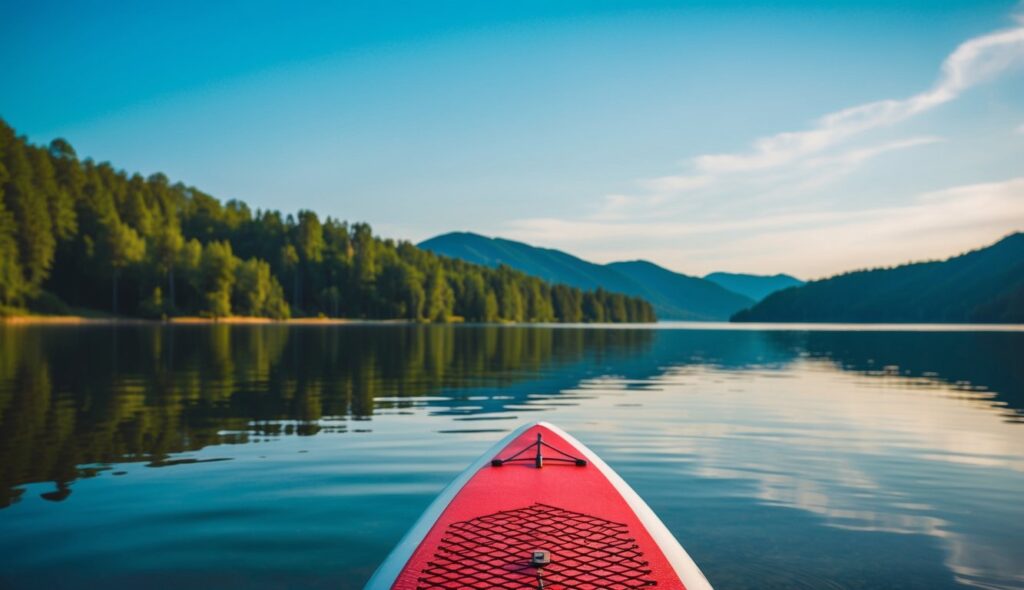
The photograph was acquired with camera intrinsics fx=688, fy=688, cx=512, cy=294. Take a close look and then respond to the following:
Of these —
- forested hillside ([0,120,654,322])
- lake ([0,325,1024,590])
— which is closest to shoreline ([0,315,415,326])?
forested hillside ([0,120,654,322])

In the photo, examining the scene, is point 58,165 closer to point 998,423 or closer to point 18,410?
point 18,410

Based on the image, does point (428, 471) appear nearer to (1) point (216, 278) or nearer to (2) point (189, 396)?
(2) point (189, 396)

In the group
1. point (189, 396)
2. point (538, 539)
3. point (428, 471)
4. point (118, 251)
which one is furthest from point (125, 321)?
point (538, 539)

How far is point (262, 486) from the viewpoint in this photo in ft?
38.8

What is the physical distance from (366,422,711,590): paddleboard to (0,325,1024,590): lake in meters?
1.51

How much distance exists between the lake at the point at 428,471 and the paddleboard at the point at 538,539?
151cm

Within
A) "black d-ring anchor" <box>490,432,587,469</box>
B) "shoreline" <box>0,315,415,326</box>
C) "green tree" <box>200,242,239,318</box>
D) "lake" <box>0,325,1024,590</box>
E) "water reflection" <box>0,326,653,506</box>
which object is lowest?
"lake" <box>0,325,1024,590</box>

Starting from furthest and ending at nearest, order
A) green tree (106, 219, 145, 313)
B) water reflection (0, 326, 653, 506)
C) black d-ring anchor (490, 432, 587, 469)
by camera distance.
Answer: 1. green tree (106, 219, 145, 313)
2. water reflection (0, 326, 653, 506)
3. black d-ring anchor (490, 432, 587, 469)

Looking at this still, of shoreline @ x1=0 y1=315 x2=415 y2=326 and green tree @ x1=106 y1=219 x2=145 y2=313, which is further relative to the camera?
green tree @ x1=106 y1=219 x2=145 y2=313

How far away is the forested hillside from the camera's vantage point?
11194 centimetres

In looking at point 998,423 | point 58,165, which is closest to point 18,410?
point 998,423

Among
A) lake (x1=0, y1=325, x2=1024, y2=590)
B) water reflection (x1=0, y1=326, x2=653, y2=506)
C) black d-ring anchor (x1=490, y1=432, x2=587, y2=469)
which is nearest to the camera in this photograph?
lake (x1=0, y1=325, x2=1024, y2=590)

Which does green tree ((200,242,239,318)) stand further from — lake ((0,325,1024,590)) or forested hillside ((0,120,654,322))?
lake ((0,325,1024,590))

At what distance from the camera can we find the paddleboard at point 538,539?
18.1ft
